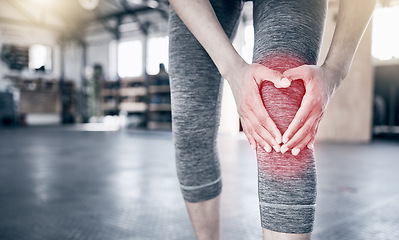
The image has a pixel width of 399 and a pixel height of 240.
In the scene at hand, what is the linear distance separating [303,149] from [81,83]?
36.8 feet

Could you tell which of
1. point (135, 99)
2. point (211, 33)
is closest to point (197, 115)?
point (211, 33)

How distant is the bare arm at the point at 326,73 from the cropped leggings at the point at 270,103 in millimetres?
18

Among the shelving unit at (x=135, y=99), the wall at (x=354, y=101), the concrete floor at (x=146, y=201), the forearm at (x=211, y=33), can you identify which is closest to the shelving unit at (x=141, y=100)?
the shelving unit at (x=135, y=99)

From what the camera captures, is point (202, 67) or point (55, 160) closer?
point (202, 67)

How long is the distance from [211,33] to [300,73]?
0.13 m

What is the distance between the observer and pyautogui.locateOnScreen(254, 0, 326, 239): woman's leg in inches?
14.6

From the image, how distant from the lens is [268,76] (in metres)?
0.36

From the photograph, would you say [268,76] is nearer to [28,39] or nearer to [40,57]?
[28,39]

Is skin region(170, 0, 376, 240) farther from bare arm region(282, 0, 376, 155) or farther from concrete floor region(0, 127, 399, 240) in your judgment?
concrete floor region(0, 127, 399, 240)

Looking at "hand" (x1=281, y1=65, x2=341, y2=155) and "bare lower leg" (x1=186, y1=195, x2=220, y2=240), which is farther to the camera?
"bare lower leg" (x1=186, y1=195, x2=220, y2=240)

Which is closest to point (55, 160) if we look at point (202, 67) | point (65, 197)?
point (65, 197)

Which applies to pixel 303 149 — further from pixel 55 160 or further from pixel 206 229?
pixel 55 160

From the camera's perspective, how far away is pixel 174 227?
1032 mm

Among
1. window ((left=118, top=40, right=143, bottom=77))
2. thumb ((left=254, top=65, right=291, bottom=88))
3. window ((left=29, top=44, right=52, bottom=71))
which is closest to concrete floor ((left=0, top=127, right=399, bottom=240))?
thumb ((left=254, top=65, right=291, bottom=88))
